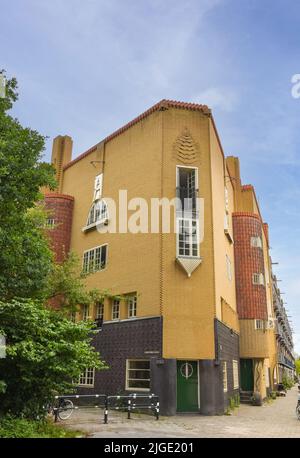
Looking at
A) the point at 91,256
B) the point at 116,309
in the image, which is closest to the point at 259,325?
the point at 116,309

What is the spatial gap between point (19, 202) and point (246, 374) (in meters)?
23.0

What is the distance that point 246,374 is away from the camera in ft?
97.2

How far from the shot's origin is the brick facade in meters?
30.8

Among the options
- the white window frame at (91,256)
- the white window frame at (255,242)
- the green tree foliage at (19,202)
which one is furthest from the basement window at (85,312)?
the white window frame at (255,242)

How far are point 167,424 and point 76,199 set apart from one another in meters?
17.7

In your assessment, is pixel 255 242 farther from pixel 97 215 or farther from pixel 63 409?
pixel 63 409

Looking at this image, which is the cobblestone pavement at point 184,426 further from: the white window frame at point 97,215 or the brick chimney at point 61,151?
the brick chimney at point 61,151

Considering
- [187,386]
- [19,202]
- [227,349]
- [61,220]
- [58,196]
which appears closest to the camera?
[19,202]

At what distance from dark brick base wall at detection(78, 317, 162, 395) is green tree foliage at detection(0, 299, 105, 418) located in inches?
305

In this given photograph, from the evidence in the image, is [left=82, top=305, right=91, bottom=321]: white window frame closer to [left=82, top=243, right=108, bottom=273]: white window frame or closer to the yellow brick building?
the yellow brick building

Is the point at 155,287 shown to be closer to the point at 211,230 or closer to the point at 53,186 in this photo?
the point at 211,230

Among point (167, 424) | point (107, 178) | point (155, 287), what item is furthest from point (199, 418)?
point (107, 178)

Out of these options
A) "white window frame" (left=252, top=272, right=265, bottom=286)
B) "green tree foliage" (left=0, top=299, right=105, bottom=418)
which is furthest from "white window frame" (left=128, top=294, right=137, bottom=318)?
"white window frame" (left=252, top=272, right=265, bottom=286)

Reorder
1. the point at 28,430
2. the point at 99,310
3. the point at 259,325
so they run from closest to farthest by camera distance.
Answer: the point at 28,430 < the point at 99,310 < the point at 259,325
